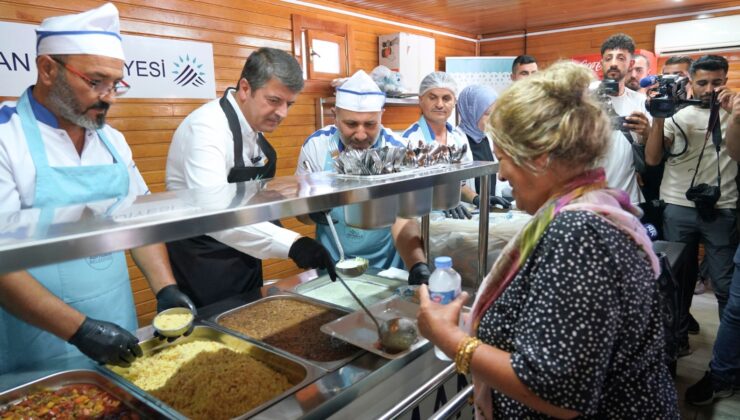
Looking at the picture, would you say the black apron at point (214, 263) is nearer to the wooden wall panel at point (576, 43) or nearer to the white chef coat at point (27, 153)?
the white chef coat at point (27, 153)

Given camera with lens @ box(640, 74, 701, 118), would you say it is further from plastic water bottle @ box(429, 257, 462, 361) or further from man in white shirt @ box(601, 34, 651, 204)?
plastic water bottle @ box(429, 257, 462, 361)

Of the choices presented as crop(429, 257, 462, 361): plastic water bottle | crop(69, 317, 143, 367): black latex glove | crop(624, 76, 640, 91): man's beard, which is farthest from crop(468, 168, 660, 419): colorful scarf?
crop(624, 76, 640, 91): man's beard

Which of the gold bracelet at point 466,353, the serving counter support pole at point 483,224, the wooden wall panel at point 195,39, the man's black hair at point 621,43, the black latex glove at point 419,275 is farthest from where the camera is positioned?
the wooden wall panel at point 195,39

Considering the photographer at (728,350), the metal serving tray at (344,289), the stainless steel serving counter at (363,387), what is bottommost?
the photographer at (728,350)

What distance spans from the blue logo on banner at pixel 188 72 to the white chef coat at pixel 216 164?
6.12 feet

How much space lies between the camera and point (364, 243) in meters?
2.21

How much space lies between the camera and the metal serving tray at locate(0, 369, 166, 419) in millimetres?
1101

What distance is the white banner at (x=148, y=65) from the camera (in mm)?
2797

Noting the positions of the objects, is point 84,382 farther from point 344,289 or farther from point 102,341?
point 344,289

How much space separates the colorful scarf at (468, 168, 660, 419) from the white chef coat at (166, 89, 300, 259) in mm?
756

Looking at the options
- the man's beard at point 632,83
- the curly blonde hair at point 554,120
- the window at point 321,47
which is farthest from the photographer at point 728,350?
the window at point 321,47

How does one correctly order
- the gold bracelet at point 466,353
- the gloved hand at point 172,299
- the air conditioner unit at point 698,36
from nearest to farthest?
1. the gold bracelet at point 466,353
2. the gloved hand at point 172,299
3. the air conditioner unit at point 698,36

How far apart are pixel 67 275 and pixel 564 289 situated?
140cm

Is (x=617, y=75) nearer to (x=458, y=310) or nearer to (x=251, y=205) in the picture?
(x=458, y=310)
